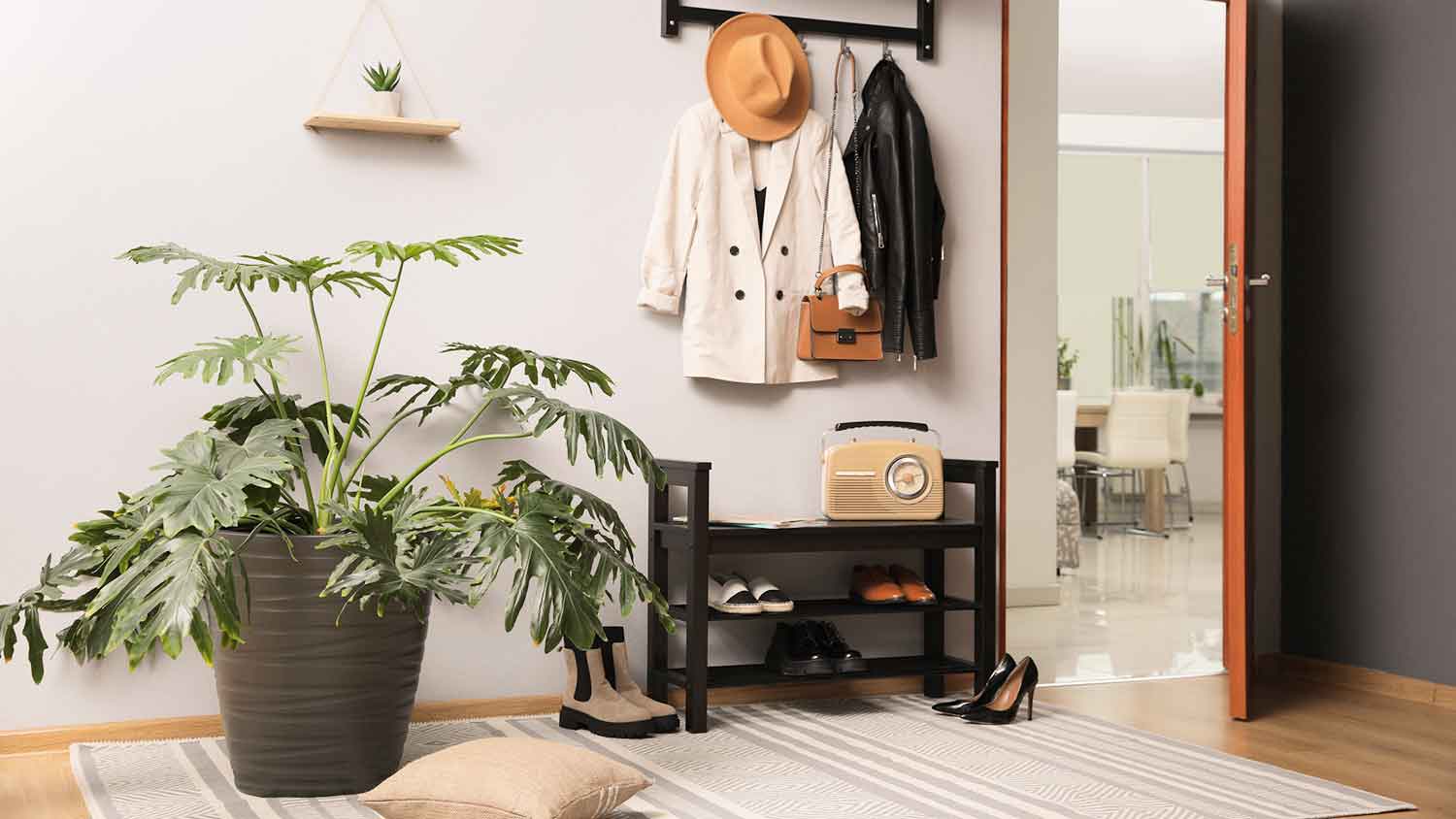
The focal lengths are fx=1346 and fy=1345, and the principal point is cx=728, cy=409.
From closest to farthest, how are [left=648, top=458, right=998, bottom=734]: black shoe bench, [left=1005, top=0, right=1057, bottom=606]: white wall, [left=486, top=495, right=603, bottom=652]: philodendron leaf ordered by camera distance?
[left=486, top=495, right=603, bottom=652]: philodendron leaf → [left=648, top=458, right=998, bottom=734]: black shoe bench → [left=1005, top=0, right=1057, bottom=606]: white wall

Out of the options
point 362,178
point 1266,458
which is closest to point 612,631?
point 362,178

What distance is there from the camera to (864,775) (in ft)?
8.75

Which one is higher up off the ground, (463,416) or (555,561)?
(463,416)

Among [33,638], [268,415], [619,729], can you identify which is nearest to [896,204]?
[619,729]

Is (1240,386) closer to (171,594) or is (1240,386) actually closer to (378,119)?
(378,119)

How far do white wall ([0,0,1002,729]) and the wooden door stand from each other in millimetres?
649

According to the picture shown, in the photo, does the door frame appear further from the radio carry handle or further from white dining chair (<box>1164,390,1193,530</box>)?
white dining chair (<box>1164,390,1193,530</box>)

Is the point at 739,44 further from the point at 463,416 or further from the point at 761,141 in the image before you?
the point at 463,416

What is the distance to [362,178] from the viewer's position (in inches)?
124

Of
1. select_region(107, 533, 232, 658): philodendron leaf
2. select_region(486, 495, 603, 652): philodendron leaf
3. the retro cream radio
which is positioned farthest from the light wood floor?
select_region(486, 495, 603, 652): philodendron leaf

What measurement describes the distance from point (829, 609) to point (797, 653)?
0.14m

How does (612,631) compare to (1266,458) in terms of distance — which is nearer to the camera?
(612,631)

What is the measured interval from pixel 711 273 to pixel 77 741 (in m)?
1.80

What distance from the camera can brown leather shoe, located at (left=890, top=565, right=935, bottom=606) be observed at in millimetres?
3432
